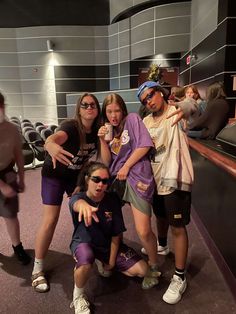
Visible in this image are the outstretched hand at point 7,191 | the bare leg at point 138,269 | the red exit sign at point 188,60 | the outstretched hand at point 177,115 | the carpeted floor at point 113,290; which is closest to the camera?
the outstretched hand at point 7,191

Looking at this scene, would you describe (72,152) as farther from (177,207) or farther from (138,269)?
(138,269)

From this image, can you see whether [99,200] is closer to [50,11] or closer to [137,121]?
[137,121]

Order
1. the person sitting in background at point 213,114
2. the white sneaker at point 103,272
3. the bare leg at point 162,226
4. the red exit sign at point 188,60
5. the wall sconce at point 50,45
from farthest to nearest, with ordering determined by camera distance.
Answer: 1. the wall sconce at point 50,45
2. the red exit sign at point 188,60
3. the person sitting in background at point 213,114
4. the bare leg at point 162,226
5. the white sneaker at point 103,272

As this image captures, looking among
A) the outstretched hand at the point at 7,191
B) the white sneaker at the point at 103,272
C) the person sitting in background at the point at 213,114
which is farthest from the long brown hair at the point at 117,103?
the person sitting in background at the point at 213,114

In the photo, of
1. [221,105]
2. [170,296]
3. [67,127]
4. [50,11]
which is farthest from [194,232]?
[50,11]

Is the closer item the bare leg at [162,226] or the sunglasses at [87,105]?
the sunglasses at [87,105]

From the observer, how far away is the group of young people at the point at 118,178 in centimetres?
159

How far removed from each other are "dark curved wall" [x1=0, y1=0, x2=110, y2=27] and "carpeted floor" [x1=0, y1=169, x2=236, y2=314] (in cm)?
941

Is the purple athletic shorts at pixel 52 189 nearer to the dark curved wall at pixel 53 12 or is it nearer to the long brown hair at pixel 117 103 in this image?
the long brown hair at pixel 117 103

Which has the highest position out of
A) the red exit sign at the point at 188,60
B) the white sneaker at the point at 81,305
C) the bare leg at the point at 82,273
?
the red exit sign at the point at 188,60

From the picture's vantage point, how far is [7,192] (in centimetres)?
119

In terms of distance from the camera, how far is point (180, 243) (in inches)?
66.6

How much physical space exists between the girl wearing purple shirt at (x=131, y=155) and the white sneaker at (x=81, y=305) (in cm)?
52

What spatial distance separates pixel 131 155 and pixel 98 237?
588 mm
